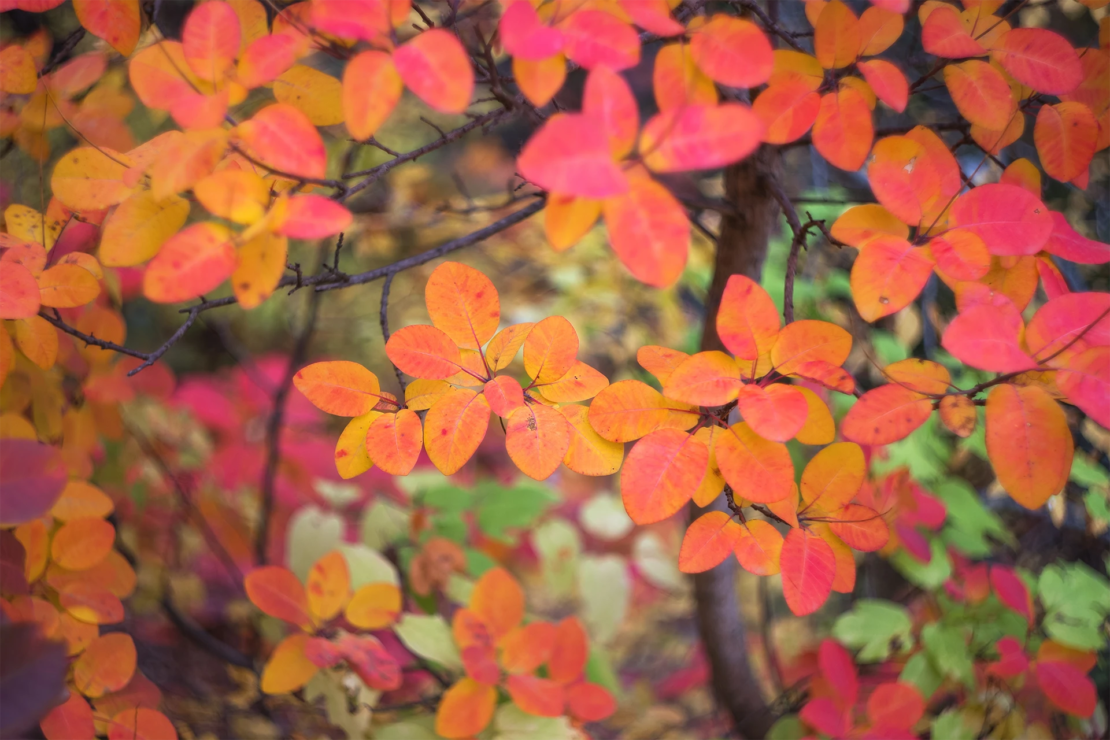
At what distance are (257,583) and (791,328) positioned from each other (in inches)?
29.0

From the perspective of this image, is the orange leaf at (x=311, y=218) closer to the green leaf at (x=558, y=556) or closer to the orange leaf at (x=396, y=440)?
the orange leaf at (x=396, y=440)

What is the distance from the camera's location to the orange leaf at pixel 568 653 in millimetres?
898

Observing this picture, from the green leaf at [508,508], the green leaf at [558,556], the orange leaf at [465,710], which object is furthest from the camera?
the green leaf at [558,556]

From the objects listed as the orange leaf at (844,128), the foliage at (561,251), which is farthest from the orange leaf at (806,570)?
the orange leaf at (844,128)

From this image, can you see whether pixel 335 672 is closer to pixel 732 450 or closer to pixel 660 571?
pixel 732 450

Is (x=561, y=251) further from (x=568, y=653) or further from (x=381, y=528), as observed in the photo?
(x=381, y=528)

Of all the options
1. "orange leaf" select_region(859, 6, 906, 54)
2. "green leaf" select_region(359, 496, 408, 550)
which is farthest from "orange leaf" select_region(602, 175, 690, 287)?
"green leaf" select_region(359, 496, 408, 550)

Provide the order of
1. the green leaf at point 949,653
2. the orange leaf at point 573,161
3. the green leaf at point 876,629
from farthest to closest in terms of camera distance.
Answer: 1. the green leaf at point 876,629
2. the green leaf at point 949,653
3. the orange leaf at point 573,161

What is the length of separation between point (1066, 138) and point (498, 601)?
2.77 feet

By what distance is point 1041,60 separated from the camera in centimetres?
57

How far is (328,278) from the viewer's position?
0.66 metres

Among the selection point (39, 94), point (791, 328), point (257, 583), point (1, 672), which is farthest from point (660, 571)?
point (39, 94)

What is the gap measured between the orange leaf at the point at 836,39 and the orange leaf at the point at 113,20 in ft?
2.17

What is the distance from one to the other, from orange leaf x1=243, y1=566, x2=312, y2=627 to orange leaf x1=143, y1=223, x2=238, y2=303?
507mm
